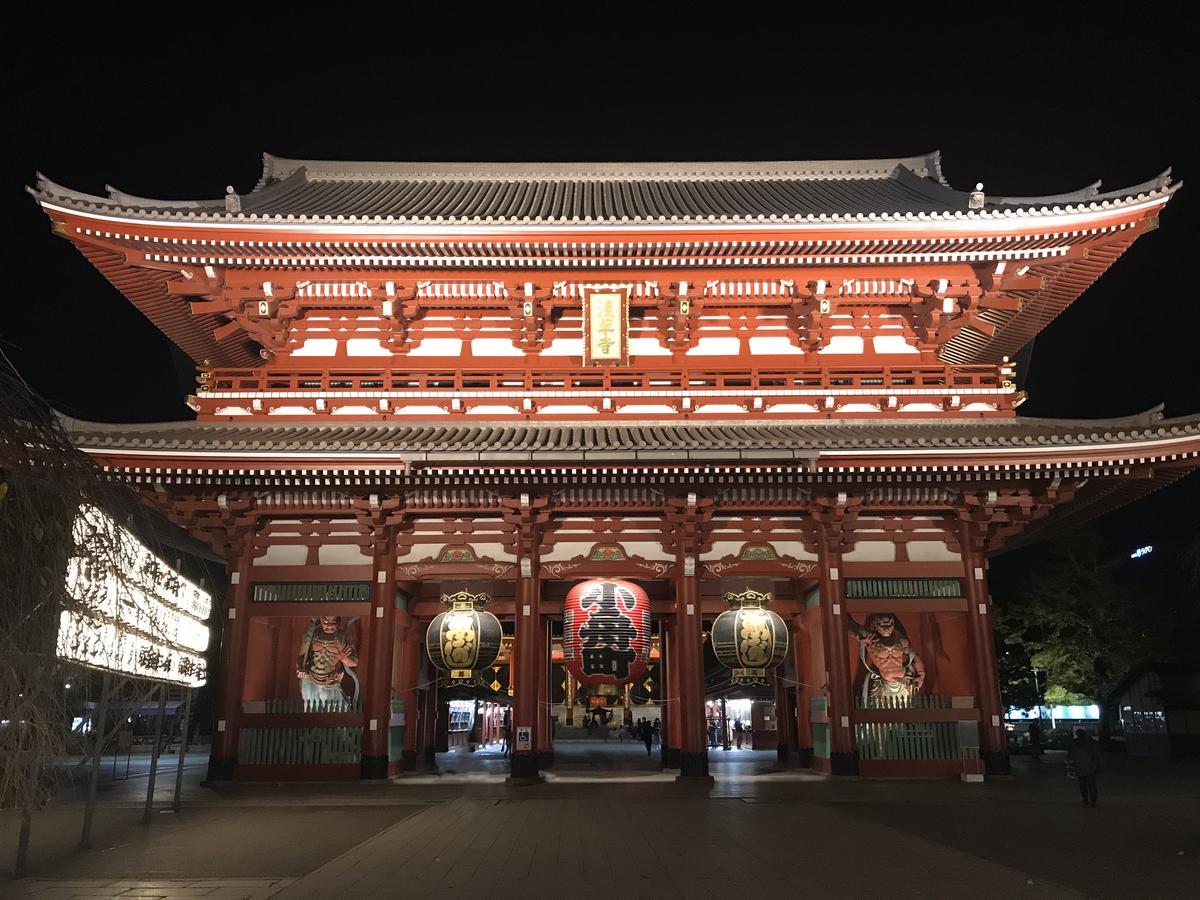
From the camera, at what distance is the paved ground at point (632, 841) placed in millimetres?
7781

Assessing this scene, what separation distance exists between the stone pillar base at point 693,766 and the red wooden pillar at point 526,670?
109 inches

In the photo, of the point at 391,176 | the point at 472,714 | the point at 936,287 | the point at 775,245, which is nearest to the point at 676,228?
the point at 775,245

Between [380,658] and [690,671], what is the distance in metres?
5.90

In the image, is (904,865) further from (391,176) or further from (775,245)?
(391,176)

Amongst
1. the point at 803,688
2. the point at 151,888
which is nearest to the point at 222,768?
the point at 151,888

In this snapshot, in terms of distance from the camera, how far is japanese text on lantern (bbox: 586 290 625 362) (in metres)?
18.2

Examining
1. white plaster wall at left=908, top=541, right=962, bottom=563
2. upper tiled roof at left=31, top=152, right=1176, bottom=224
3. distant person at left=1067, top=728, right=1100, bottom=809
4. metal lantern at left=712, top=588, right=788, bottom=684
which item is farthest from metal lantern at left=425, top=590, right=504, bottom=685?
distant person at left=1067, top=728, right=1100, bottom=809

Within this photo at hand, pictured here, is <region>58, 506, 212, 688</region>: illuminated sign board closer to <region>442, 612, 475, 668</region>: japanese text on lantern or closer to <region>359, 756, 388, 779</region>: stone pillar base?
<region>359, 756, 388, 779</region>: stone pillar base

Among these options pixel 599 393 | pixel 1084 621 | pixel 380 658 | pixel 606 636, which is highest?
pixel 599 393

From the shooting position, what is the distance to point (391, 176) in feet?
80.7

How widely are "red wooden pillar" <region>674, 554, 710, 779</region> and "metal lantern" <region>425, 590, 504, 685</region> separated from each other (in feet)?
11.7

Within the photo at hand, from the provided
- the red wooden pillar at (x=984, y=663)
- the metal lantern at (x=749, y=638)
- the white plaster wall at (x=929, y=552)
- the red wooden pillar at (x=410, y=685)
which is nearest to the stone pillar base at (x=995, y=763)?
the red wooden pillar at (x=984, y=663)

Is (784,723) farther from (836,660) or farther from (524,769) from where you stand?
(524,769)

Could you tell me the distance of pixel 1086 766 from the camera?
1270cm
